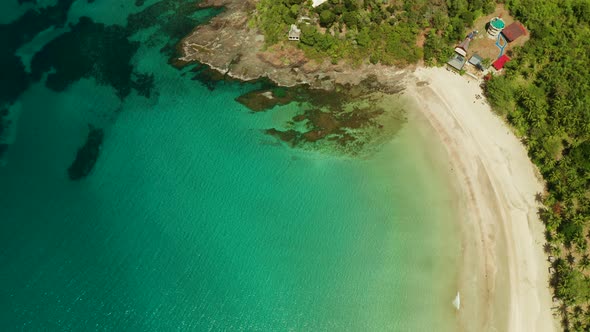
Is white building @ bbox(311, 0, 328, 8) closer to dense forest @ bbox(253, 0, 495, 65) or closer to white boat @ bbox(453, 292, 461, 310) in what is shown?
dense forest @ bbox(253, 0, 495, 65)

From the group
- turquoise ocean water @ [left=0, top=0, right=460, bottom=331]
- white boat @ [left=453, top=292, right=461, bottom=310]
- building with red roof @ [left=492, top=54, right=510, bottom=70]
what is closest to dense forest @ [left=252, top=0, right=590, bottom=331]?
building with red roof @ [left=492, top=54, right=510, bottom=70]

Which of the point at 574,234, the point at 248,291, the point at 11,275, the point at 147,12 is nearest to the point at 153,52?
the point at 147,12

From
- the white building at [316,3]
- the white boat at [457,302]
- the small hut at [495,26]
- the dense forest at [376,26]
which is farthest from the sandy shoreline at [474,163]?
the small hut at [495,26]

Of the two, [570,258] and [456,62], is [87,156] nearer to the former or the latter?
[456,62]

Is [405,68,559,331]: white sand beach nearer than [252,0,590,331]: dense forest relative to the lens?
Yes

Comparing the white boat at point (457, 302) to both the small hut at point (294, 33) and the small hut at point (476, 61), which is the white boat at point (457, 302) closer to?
the small hut at point (476, 61)

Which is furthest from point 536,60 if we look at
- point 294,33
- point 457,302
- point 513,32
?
point 457,302
